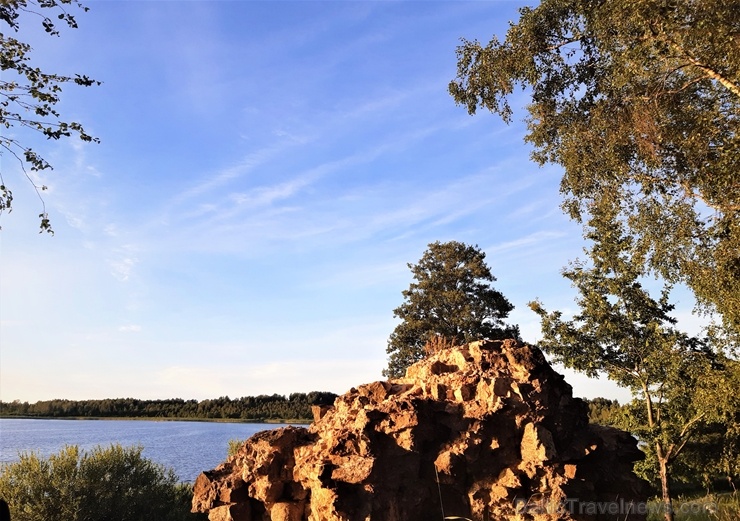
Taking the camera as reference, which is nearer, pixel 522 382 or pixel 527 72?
pixel 522 382

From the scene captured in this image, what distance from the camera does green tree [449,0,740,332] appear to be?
1029cm

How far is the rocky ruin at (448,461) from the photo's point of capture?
286 inches

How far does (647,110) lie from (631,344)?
8690 millimetres

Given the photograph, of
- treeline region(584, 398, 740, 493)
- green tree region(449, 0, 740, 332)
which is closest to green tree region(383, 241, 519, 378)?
treeline region(584, 398, 740, 493)

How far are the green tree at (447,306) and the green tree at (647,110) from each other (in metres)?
16.3

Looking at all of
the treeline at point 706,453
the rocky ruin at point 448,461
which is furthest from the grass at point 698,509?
the treeline at point 706,453

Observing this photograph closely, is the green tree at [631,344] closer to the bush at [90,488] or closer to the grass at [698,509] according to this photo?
the grass at [698,509]

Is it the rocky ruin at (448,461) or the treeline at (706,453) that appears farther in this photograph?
the treeline at (706,453)

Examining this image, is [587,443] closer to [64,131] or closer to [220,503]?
[220,503]

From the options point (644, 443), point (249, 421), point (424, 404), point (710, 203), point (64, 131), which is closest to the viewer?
point (424, 404)

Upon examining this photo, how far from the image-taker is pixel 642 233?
538 inches

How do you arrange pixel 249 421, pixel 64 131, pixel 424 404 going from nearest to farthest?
pixel 424 404 → pixel 64 131 → pixel 249 421

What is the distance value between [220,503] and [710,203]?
1162 cm

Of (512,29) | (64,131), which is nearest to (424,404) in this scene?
(64,131)
